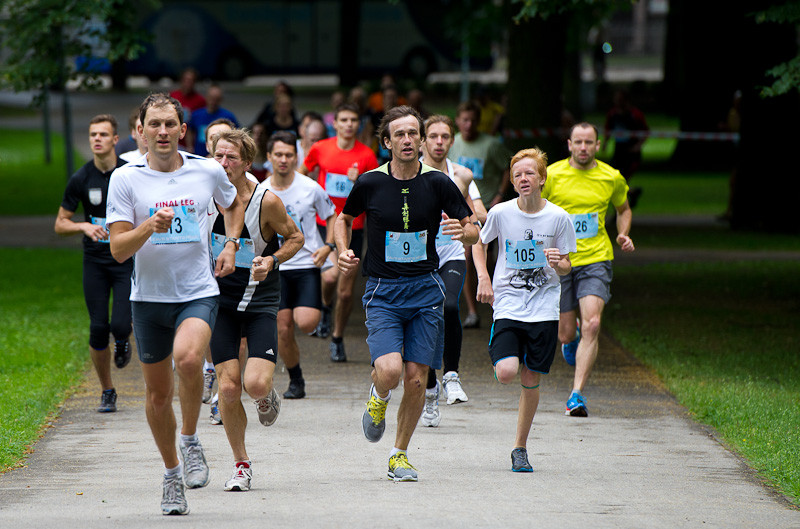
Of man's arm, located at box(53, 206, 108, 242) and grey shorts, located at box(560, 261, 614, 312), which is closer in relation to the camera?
man's arm, located at box(53, 206, 108, 242)

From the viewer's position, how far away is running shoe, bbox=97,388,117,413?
338 inches

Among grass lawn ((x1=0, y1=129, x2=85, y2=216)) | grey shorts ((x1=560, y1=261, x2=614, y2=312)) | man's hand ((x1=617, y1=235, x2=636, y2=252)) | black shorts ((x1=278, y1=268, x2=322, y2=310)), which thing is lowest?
grass lawn ((x1=0, y1=129, x2=85, y2=216))

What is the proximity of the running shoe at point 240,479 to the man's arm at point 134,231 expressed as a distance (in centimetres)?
137

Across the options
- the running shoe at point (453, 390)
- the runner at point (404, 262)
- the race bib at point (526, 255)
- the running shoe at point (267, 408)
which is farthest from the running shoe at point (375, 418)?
the running shoe at point (453, 390)

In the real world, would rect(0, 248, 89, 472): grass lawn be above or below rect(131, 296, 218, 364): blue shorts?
below

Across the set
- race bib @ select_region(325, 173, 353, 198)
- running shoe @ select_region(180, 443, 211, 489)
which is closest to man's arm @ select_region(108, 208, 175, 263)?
running shoe @ select_region(180, 443, 211, 489)

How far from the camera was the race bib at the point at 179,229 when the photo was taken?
227 inches

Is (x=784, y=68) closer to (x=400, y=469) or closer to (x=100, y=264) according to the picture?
(x=400, y=469)

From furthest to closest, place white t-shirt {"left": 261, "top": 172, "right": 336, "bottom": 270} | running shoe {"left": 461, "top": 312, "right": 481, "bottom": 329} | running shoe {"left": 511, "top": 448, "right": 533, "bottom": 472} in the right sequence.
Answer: running shoe {"left": 461, "top": 312, "right": 481, "bottom": 329}, white t-shirt {"left": 261, "top": 172, "right": 336, "bottom": 270}, running shoe {"left": 511, "top": 448, "right": 533, "bottom": 472}

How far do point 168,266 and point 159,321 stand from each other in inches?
10.9

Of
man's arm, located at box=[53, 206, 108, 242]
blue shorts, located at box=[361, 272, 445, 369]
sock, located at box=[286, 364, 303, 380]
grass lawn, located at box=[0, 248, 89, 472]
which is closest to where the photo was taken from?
blue shorts, located at box=[361, 272, 445, 369]

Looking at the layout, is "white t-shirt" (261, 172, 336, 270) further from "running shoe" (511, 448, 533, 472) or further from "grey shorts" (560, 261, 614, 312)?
"running shoe" (511, 448, 533, 472)

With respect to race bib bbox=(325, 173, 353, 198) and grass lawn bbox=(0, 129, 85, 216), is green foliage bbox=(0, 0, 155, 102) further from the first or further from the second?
grass lawn bbox=(0, 129, 85, 216)

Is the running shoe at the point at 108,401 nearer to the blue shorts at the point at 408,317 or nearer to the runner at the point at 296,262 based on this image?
the runner at the point at 296,262
